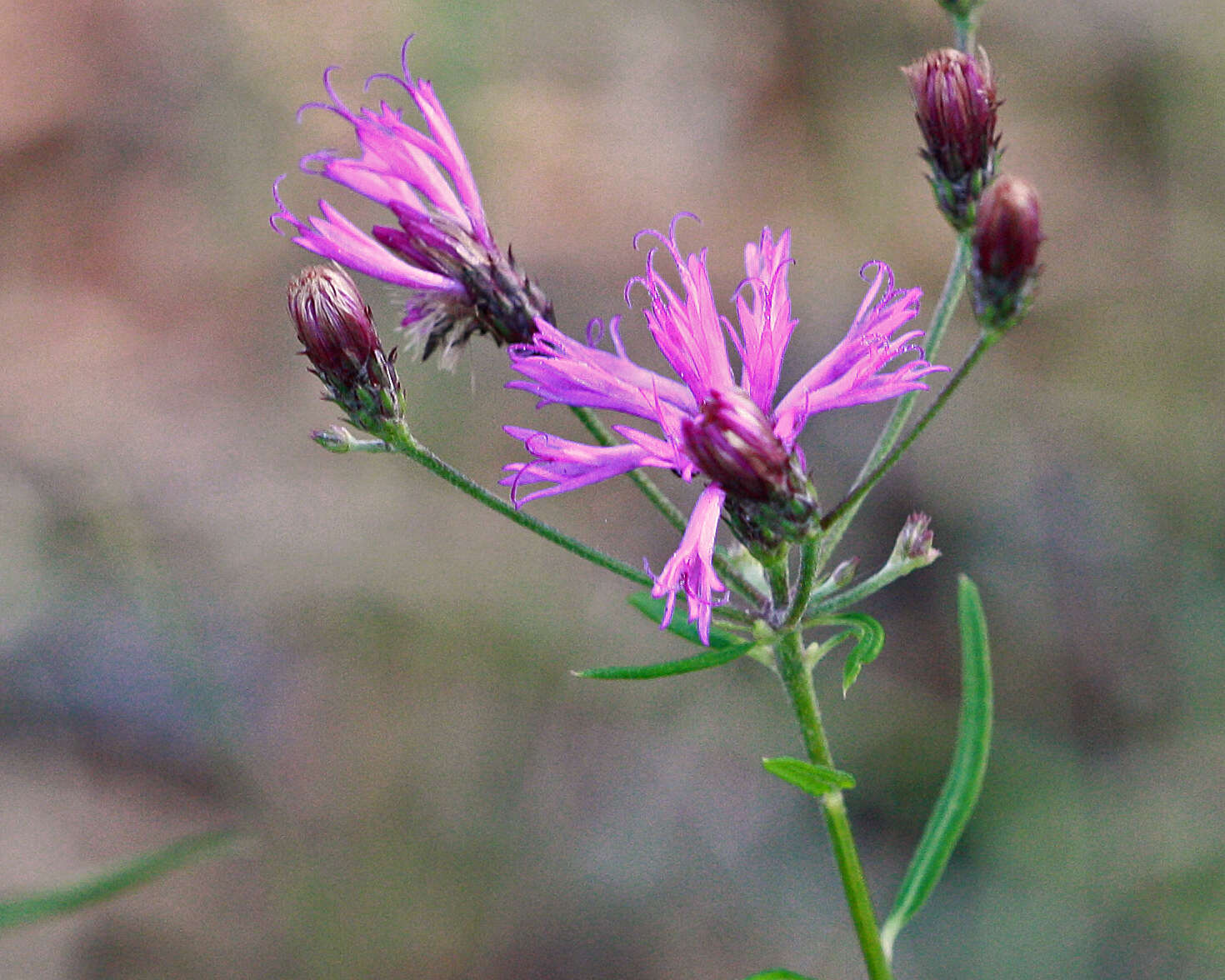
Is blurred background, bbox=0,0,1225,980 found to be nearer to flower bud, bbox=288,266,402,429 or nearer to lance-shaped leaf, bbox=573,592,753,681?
lance-shaped leaf, bbox=573,592,753,681

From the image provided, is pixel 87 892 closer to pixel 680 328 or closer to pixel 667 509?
pixel 667 509

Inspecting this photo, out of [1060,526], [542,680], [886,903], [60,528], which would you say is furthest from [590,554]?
[60,528]

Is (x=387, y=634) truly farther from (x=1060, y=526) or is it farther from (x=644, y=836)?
(x=1060, y=526)

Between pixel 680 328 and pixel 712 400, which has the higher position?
pixel 680 328

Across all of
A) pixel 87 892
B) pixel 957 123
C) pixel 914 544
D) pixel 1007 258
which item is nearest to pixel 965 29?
pixel 957 123

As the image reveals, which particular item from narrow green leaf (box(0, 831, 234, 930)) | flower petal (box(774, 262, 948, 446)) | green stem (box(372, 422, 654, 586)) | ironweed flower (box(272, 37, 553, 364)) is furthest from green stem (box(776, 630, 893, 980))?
narrow green leaf (box(0, 831, 234, 930))

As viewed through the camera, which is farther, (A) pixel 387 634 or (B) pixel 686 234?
(B) pixel 686 234
